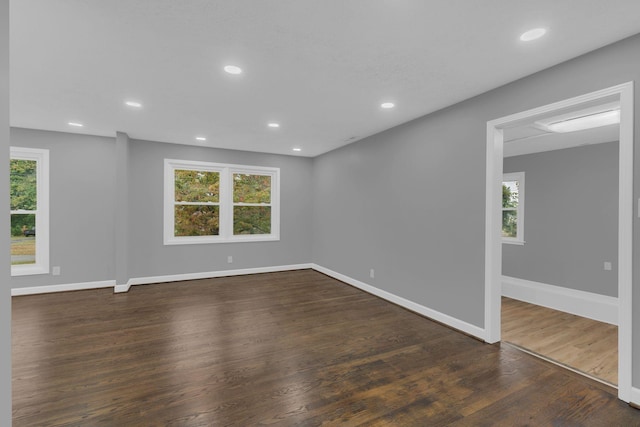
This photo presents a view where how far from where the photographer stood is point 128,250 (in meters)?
4.98

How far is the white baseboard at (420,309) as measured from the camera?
3.12 metres

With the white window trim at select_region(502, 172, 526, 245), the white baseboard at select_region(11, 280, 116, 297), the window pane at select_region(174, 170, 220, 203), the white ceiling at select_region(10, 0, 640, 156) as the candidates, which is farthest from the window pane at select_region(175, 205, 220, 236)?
the white window trim at select_region(502, 172, 526, 245)

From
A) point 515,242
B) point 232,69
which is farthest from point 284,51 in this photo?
point 515,242

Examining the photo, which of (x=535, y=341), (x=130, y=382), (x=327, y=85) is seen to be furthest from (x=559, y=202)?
(x=130, y=382)

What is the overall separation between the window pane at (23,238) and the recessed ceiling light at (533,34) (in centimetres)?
A: 652

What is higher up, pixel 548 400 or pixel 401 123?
A: pixel 401 123

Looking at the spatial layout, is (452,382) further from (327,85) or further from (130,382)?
(327,85)

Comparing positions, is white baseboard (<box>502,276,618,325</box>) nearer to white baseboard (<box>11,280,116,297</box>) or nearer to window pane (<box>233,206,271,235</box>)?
window pane (<box>233,206,271,235</box>)

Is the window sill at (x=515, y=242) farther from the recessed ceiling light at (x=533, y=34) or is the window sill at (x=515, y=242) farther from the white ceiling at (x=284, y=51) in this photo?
the recessed ceiling light at (x=533, y=34)

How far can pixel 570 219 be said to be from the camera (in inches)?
185

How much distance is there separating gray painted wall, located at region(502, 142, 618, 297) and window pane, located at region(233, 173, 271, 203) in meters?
4.94

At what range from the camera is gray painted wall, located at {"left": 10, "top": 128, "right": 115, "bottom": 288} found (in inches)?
180

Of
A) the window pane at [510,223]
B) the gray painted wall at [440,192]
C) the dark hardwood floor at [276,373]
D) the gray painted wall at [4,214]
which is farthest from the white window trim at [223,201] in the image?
the window pane at [510,223]

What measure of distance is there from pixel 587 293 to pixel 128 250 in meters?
7.38
